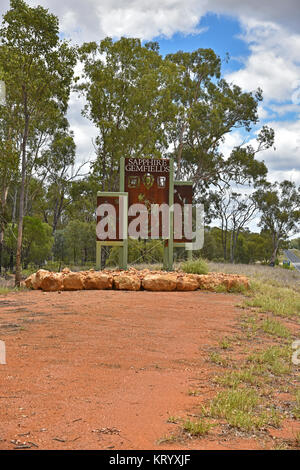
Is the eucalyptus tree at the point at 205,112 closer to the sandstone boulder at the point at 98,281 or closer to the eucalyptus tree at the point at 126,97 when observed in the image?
the eucalyptus tree at the point at 126,97

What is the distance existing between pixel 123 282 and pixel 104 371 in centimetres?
663

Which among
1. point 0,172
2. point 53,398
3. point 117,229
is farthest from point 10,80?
point 53,398

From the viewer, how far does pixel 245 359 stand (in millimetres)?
5992

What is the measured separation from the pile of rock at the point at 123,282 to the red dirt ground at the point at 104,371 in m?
1.97

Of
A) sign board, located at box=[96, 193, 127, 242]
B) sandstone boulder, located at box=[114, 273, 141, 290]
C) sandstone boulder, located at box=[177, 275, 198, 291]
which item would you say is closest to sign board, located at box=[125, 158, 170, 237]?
sign board, located at box=[96, 193, 127, 242]

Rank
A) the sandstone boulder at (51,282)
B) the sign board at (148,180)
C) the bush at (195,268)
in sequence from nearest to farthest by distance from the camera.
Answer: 1. the sandstone boulder at (51,282)
2. the bush at (195,268)
3. the sign board at (148,180)

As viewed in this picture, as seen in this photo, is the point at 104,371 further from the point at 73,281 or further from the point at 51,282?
the point at 51,282

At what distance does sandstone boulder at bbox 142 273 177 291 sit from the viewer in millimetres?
11625

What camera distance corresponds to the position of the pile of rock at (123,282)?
37.5 ft

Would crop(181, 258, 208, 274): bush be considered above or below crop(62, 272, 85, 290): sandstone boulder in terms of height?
above

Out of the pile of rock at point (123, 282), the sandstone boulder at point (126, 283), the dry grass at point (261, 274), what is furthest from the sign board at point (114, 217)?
the dry grass at point (261, 274)

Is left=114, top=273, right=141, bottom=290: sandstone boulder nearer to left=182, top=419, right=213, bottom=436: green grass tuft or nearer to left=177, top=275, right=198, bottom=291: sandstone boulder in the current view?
left=177, top=275, right=198, bottom=291: sandstone boulder

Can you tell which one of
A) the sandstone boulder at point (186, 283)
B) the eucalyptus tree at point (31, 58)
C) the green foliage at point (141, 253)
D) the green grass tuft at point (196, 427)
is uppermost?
the eucalyptus tree at point (31, 58)

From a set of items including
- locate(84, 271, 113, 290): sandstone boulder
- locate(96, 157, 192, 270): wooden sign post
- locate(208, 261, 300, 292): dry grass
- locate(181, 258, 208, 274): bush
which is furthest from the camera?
locate(208, 261, 300, 292): dry grass
